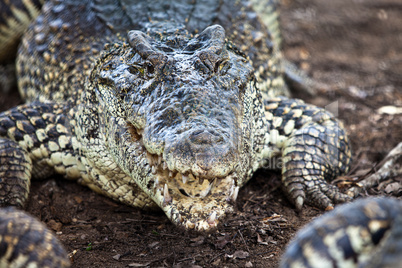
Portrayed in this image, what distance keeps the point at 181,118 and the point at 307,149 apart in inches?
63.4

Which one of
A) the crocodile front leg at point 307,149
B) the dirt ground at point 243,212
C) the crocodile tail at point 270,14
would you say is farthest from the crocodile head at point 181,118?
the crocodile tail at point 270,14

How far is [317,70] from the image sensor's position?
679 cm

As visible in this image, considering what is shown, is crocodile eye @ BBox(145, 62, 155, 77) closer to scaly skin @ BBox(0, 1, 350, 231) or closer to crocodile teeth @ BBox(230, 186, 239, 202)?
scaly skin @ BBox(0, 1, 350, 231)

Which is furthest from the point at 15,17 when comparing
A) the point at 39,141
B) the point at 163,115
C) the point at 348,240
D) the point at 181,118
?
the point at 348,240

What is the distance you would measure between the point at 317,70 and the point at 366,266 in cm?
509

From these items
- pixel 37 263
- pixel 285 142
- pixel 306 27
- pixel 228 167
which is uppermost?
pixel 37 263

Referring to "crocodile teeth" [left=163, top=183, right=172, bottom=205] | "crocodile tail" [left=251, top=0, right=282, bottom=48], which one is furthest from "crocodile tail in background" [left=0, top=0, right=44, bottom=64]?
"crocodile teeth" [left=163, top=183, right=172, bottom=205]

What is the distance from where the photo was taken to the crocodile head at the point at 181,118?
9.09 feet

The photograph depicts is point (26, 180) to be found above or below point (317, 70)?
above

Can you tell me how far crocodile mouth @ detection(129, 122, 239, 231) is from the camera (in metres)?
2.96

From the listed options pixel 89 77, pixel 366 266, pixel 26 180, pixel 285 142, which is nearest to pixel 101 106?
pixel 89 77

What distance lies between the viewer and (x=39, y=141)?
4.14 metres

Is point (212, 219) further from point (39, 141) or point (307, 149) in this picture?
point (39, 141)

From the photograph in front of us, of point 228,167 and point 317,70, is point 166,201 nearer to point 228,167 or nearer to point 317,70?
point 228,167
